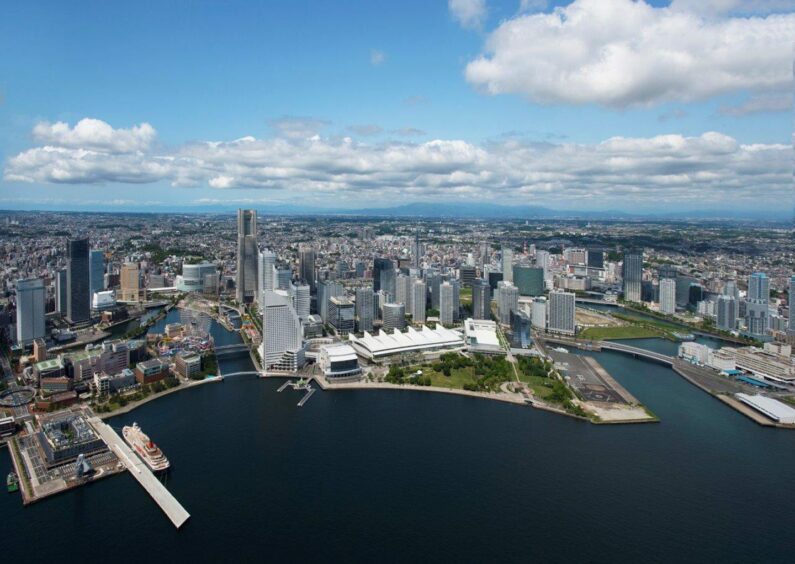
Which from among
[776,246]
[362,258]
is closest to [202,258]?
[362,258]

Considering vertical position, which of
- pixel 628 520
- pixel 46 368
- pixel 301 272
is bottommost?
pixel 628 520

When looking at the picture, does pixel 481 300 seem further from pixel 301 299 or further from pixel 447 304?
pixel 301 299

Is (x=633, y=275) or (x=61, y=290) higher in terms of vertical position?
(x=633, y=275)

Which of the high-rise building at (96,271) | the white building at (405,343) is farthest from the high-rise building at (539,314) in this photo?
the high-rise building at (96,271)

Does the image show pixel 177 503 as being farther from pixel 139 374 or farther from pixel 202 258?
pixel 202 258

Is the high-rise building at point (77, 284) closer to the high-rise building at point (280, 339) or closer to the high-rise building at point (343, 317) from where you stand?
the high-rise building at point (343, 317)

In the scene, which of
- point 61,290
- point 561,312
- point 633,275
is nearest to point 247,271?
point 61,290
